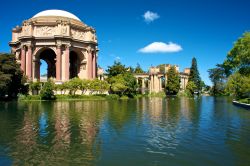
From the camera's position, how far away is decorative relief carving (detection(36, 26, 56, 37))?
66.4m

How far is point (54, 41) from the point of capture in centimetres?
6625

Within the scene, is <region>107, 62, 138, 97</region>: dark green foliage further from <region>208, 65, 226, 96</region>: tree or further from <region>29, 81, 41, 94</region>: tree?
<region>208, 65, 226, 96</region>: tree

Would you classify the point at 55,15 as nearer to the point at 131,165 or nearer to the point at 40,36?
the point at 40,36

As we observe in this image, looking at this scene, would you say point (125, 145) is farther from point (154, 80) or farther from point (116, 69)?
point (154, 80)

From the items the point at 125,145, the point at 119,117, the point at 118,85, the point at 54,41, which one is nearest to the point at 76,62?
the point at 54,41

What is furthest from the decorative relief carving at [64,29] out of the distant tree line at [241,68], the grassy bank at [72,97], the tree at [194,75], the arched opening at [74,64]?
the tree at [194,75]

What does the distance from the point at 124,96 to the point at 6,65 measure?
2860 centimetres

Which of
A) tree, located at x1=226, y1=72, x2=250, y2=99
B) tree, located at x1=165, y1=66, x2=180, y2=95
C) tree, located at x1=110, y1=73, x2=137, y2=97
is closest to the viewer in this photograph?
tree, located at x1=226, y1=72, x2=250, y2=99

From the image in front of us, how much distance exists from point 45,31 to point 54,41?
3244 mm

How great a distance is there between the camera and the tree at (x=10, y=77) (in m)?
43.8

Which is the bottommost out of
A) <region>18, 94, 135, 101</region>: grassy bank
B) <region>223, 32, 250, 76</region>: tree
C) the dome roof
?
<region>18, 94, 135, 101</region>: grassy bank

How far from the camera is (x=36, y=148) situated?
1166 centimetres

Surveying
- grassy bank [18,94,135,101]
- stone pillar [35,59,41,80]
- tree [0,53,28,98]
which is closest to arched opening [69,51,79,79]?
stone pillar [35,59,41,80]

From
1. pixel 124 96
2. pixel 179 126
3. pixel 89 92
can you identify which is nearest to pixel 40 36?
pixel 89 92
